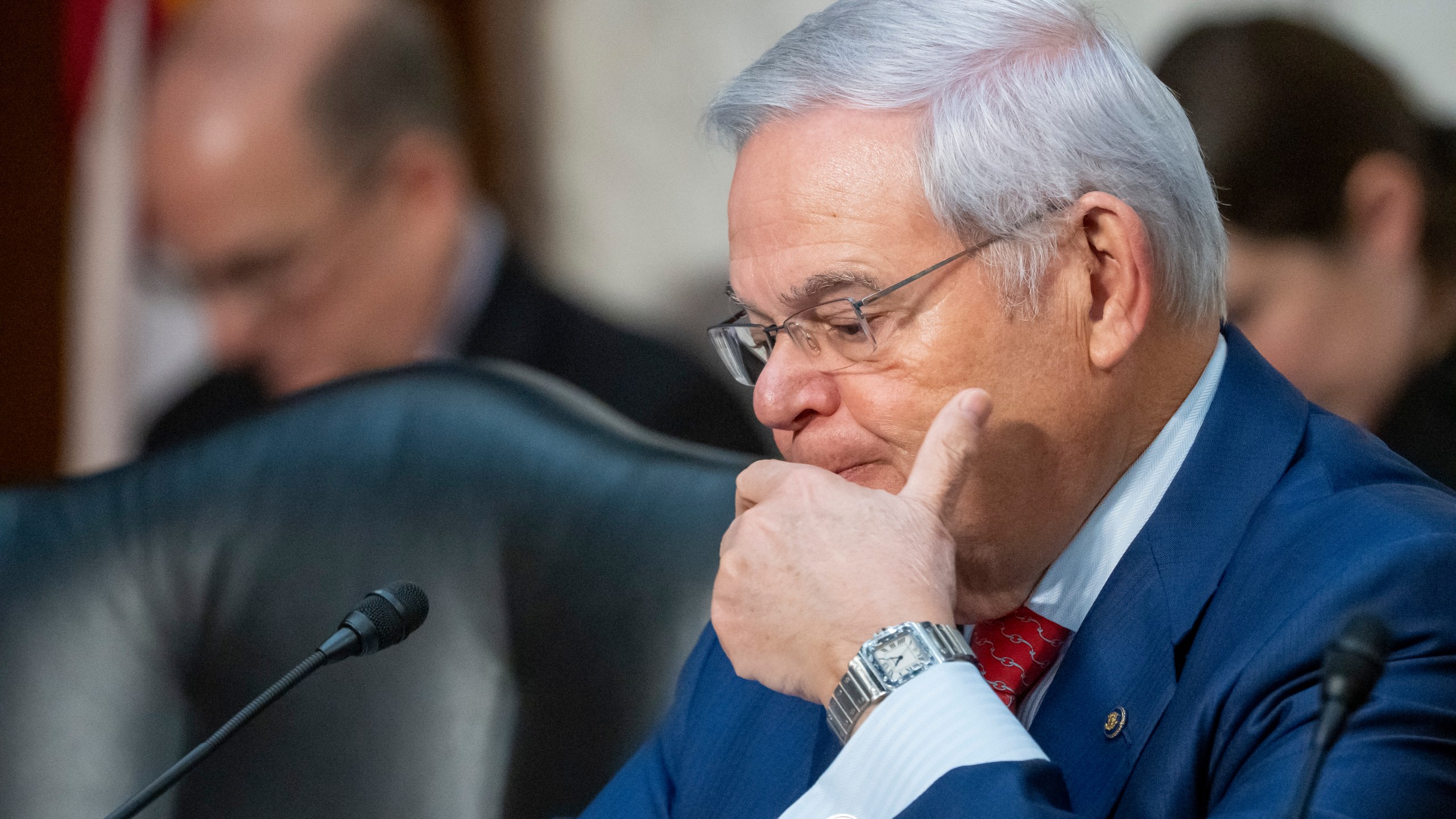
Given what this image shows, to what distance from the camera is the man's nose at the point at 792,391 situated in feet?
3.89

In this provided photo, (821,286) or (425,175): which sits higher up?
(821,286)

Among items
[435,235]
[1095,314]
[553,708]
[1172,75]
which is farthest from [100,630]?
[1172,75]

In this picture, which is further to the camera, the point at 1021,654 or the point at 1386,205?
the point at 1386,205

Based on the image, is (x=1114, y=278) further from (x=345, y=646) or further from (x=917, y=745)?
(x=345, y=646)

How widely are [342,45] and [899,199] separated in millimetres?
1923

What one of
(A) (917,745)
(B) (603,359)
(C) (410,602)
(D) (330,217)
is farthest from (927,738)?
(D) (330,217)

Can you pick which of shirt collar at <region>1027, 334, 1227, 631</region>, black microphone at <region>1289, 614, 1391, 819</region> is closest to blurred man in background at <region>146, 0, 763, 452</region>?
shirt collar at <region>1027, 334, 1227, 631</region>

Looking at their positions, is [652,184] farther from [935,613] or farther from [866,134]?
[935,613]

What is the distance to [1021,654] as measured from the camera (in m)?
1.19

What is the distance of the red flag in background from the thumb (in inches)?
88.8

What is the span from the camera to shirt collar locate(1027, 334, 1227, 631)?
118 centimetres

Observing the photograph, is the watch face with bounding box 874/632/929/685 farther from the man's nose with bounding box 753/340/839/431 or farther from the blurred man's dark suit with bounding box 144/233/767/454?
the blurred man's dark suit with bounding box 144/233/767/454

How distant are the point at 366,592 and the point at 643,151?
1015mm

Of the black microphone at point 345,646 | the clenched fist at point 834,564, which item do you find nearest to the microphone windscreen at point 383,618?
the black microphone at point 345,646
